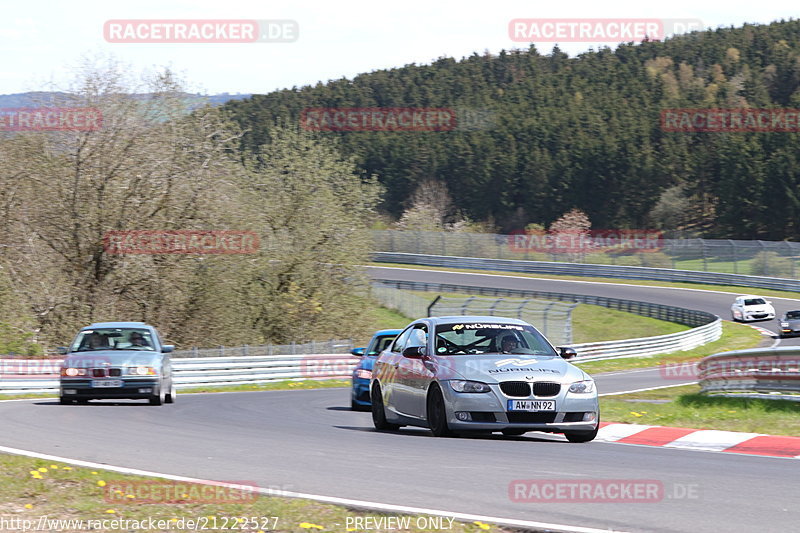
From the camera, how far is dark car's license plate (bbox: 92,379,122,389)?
1734 cm

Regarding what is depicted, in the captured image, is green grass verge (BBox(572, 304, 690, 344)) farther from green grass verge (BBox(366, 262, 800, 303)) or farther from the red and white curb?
the red and white curb

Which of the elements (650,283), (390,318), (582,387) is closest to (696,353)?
(390,318)

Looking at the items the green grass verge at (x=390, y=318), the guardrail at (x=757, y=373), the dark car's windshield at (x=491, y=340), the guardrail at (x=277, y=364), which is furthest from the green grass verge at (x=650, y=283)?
the dark car's windshield at (x=491, y=340)

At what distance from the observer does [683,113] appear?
373ft

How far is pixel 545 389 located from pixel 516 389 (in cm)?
32

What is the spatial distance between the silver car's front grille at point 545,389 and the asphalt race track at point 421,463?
22.0 inches

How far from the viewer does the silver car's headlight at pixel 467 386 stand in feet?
37.0

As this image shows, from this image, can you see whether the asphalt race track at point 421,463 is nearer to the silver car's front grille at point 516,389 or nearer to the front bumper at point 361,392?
the silver car's front grille at point 516,389

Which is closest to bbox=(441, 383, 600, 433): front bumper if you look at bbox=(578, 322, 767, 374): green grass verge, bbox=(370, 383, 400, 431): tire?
bbox=(370, 383, 400, 431): tire

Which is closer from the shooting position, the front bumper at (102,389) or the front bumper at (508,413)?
the front bumper at (508,413)

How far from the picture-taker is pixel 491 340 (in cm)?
1249

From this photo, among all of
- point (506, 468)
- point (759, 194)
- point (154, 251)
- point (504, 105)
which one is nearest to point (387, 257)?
point (759, 194)

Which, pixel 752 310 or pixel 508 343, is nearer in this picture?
pixel 508 343

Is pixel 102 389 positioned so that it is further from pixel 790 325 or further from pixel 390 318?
pixel 390 318
